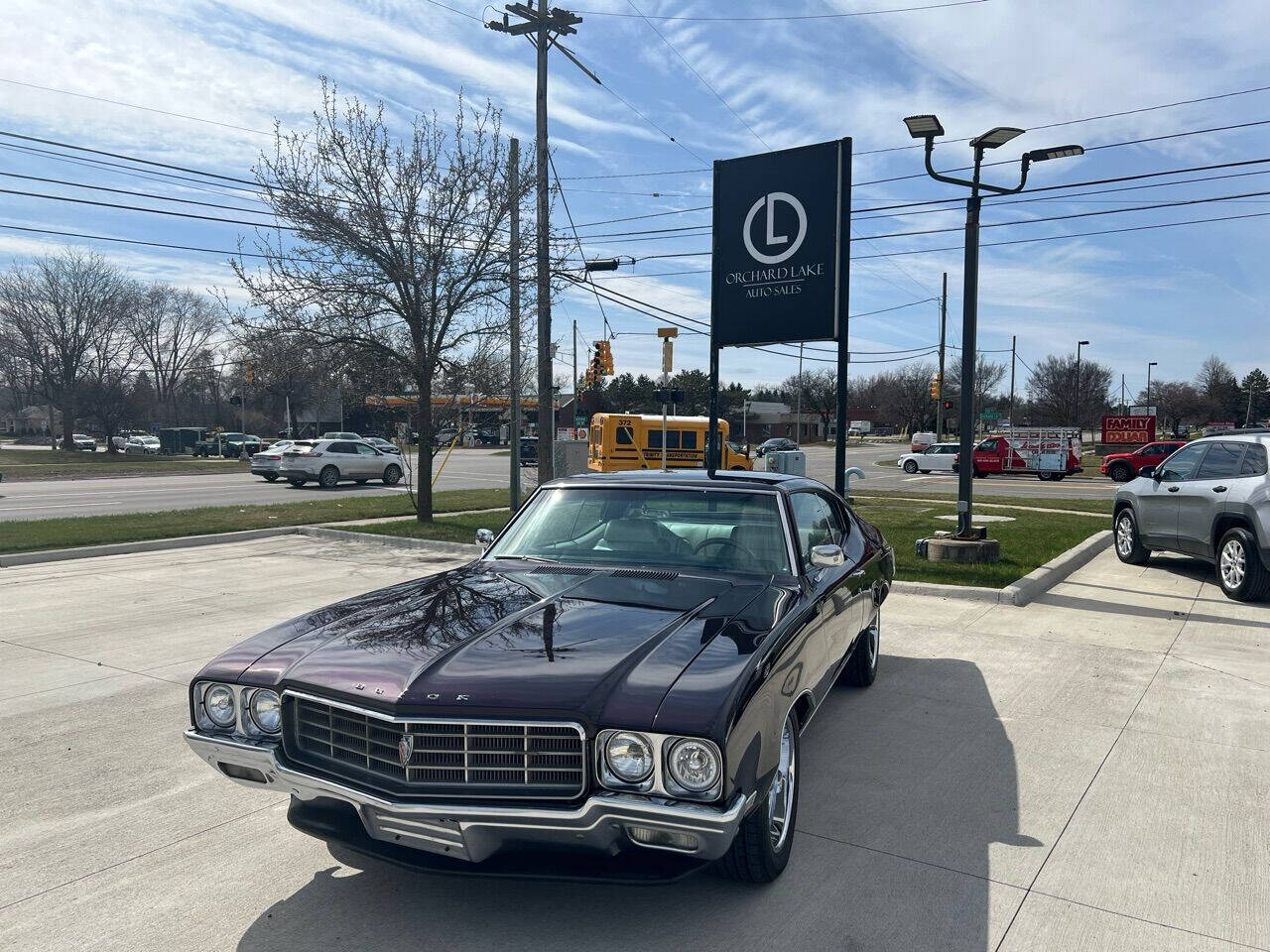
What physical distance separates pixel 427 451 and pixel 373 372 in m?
1.70

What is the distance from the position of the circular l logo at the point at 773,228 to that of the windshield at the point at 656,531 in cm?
703

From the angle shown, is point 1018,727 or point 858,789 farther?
point 1018,727

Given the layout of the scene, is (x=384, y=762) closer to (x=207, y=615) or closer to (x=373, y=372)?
(x=207, y=615)

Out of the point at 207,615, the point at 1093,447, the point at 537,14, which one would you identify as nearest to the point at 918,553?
the point at 207,615

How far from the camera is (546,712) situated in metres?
2.71

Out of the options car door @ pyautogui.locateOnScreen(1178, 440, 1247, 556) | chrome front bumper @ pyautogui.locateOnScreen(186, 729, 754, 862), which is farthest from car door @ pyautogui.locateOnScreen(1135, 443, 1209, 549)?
chrome front bumper @ pyautogui.locateOnScreen(186, 729, 754, 862)

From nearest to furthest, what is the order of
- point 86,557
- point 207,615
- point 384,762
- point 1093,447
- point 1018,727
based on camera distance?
1. point 384,762
2. point 1018,727
3. point 207,615
4. point 86,557
5. point 1093,447

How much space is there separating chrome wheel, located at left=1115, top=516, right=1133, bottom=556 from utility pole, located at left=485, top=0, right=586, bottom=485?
9.68m

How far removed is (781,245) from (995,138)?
2.63m

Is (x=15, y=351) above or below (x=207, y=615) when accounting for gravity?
above

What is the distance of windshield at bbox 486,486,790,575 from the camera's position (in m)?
4.29

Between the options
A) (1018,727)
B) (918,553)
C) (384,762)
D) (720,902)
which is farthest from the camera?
(918,553)

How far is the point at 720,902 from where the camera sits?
317cm

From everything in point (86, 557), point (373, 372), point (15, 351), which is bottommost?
point (86, 557)
